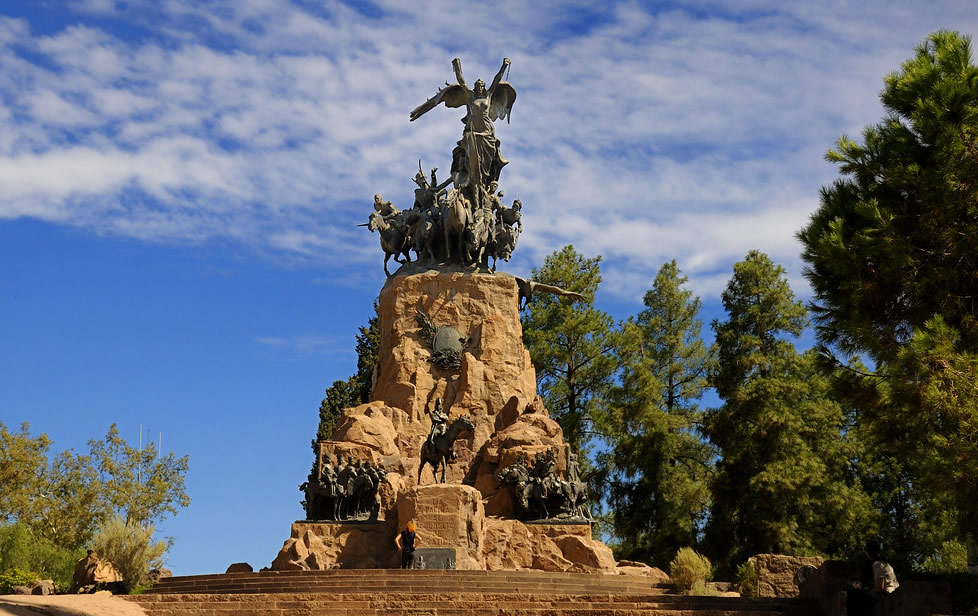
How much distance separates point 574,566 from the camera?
28.3m

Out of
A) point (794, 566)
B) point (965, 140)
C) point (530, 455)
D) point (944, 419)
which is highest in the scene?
point (965, 140)

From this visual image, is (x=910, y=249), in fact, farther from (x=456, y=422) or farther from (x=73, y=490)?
(x=73, y=490)

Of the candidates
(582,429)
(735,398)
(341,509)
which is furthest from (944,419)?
(582,429)

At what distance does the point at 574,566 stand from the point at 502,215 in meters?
12.7

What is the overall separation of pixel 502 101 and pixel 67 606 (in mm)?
22354

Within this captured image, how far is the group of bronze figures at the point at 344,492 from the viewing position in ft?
94.4

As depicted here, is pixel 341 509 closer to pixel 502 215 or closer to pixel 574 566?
pixel 574 566

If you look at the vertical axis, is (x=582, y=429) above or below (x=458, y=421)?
above

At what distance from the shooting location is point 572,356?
152ft

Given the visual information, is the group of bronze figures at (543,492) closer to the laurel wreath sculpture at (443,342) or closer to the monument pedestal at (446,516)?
the monument pedestal at (446,516)

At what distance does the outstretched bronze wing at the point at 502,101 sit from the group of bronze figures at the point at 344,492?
1389 centimetres

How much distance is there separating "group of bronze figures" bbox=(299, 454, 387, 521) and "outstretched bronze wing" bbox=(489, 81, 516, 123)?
1389cm

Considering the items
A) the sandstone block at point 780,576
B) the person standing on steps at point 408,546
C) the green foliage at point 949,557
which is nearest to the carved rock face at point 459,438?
the person standing on steps at point 408,546

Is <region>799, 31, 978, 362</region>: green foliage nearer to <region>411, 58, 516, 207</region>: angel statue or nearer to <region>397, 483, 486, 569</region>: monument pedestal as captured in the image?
<region>397, 483, 486, 569</region>: monument pedestal
